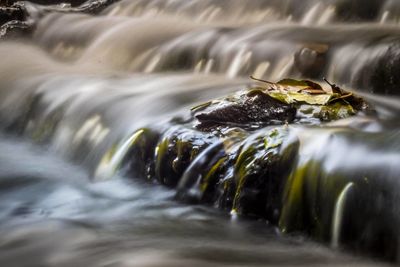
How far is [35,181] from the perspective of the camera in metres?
4.55

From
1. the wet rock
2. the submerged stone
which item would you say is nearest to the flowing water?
the submerged stone

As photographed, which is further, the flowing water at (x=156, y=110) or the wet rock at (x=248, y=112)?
the wet rock at (x=248, y=112)

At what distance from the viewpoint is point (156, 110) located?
4.77m

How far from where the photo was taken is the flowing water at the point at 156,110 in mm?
3127

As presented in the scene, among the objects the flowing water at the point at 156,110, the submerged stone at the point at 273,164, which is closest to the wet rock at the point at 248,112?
the submerged stone at the point at 273,164

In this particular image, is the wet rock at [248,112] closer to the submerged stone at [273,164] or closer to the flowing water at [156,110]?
the submerged stone at [273,164]

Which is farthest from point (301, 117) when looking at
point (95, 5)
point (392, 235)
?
point (95, 5)

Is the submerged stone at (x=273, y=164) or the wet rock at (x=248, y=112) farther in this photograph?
the wet rock at (x=248, y=112)

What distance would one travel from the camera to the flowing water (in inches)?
123

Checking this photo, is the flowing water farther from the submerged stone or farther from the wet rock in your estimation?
the wet rock

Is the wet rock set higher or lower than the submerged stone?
higher

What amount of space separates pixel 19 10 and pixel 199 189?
7148 millimetres

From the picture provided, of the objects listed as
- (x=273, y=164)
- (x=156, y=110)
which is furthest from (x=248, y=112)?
(x=156, y=110)

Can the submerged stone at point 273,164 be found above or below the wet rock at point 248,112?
below
